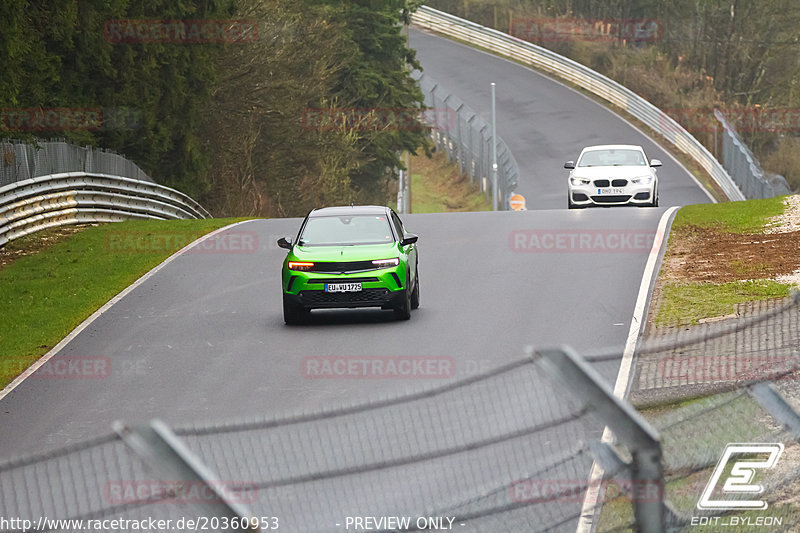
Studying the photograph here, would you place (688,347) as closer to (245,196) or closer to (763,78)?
(245,196)

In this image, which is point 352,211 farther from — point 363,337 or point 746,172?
point 746,172

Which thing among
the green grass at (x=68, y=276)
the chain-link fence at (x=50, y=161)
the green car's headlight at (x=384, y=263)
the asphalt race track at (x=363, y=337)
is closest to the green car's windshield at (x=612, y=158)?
the asphalt race track at (x=363, y=337)

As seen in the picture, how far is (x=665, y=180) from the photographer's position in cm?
A: 5612

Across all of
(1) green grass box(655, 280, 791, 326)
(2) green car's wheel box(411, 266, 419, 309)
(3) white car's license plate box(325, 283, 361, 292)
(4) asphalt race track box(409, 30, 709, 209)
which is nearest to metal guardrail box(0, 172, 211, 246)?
(2) green car's wheel box(411, 266, 419, 309)

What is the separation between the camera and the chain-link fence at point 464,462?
5652 millimetres

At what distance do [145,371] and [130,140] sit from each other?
22789 mm

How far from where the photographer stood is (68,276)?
76.9 feet

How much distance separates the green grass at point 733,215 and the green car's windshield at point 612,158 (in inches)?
83.1

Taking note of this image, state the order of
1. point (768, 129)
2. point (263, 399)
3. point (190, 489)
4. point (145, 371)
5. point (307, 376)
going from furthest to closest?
1. point (768, 129)
2. point (145, 371)
3. point (307, 376)
4. point (263, 399)
5. point (190, 489)

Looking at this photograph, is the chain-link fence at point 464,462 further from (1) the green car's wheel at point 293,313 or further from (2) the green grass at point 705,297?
(1) the green car's wheel at point 293,313

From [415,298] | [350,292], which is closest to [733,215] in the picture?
[415,298]

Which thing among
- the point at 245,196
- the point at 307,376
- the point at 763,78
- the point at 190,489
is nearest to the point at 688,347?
the point at 190,489

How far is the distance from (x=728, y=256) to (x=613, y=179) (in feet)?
27.1

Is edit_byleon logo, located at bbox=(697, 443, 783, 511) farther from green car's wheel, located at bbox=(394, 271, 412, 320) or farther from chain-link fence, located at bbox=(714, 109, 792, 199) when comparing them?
chain-link fence, located at bbox=(714, 109, 792, 199)
